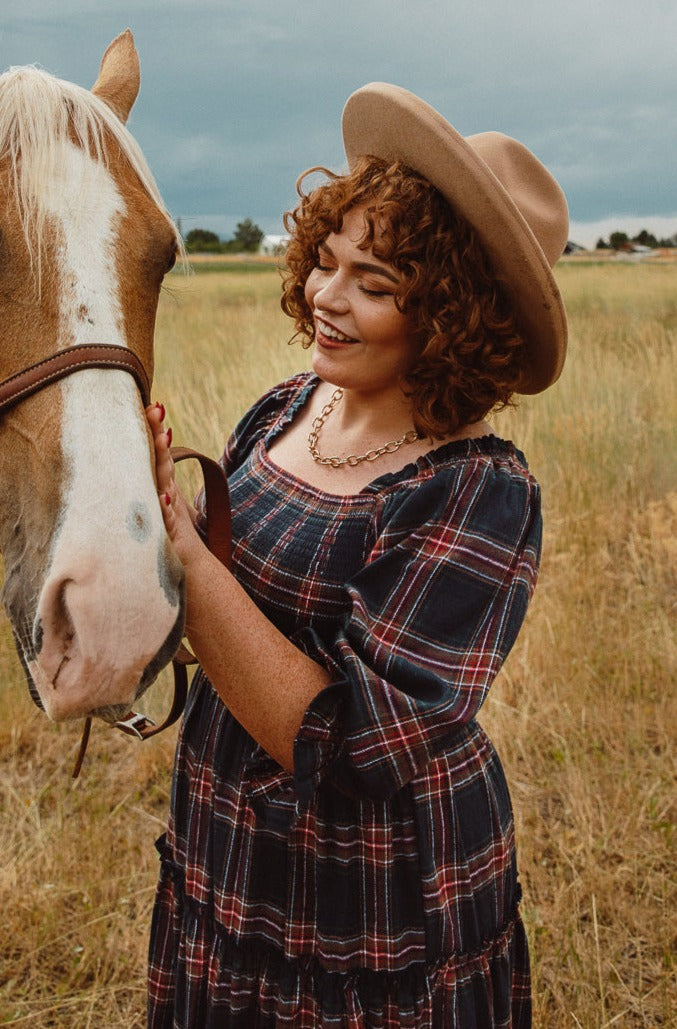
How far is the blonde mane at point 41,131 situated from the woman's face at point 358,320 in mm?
322

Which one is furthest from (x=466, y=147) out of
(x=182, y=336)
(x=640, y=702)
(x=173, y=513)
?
(x=182, y=336)

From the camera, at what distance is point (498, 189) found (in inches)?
52.2

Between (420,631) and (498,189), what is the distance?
0.72 m

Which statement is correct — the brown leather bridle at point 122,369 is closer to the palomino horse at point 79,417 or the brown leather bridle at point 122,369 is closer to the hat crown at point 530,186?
the palomino horse at point 79,417

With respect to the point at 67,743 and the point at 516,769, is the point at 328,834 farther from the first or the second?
the point at 67,743

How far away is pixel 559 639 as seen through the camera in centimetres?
363

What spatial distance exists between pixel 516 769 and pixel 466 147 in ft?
7.87

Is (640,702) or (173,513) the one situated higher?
(173,513)

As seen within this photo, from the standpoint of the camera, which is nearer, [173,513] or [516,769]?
[173,513]

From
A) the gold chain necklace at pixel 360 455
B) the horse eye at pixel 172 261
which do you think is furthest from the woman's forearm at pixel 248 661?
the horse eye at pixel 172 261

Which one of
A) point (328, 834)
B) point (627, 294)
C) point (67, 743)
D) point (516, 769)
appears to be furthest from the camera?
point (627, 294)

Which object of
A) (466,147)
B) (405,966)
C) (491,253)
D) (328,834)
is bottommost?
(405,966)

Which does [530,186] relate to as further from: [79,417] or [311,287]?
[79,417]

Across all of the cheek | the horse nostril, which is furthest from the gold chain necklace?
the horse nostril
